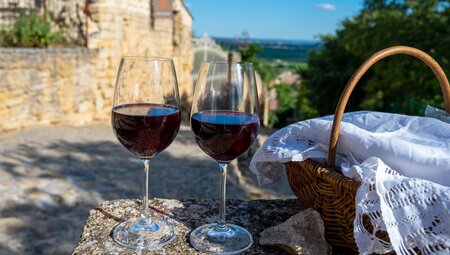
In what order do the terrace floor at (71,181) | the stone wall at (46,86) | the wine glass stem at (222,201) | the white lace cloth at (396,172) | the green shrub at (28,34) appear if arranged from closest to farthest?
1. the white lace cloth at (396,172)
2. the wine glass stem at (222,201)
3. the terrace floor at (71,181)
4. the stone wall at (46,86)
5. the green shrub at (28,34)

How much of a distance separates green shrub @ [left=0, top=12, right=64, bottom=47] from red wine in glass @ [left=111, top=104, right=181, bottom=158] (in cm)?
629

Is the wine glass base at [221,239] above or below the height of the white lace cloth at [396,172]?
below

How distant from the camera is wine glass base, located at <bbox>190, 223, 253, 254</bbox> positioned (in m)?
1.05

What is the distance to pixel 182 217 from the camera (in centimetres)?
124

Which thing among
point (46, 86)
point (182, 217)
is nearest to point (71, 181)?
point (46, 86)

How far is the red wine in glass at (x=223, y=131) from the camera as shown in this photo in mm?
1059

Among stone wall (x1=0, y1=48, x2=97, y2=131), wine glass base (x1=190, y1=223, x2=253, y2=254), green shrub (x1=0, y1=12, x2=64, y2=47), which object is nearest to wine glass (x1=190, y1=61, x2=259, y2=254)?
wine glass base (x1=190, y1=223, x2=253, y2=254)

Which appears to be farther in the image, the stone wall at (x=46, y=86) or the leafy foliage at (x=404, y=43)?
the leafy foliage at (x=404, y=43)

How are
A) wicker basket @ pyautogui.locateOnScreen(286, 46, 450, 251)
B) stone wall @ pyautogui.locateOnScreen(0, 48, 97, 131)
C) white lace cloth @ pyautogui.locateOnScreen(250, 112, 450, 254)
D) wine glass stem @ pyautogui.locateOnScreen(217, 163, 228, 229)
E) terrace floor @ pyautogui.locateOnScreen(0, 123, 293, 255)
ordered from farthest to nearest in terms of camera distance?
stone wall @ pyautogui.locateOnScreen(0, 48, 97, 131) < terrace floor @ pyautogui.locateOnScreen(0, 123, 293, 255) < wine glass stem @ pyautogui.locateOnScreen(217, 163, 228, 229) < wicker basket @ pyautogui.locateOnScreen(286, 46, 450, 251) < white lace cloth @ pyautogui.locateOnScreen(250, 112, 450, 254)

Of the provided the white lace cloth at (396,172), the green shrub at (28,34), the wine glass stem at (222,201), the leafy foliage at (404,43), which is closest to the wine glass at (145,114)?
the wine glass stem at (222,201)

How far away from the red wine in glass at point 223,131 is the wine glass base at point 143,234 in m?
0.24

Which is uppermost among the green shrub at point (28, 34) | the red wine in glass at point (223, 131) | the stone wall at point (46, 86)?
the green shrub at point (28, 34)

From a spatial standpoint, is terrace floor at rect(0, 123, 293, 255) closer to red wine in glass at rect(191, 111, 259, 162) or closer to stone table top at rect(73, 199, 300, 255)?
stone table top at rect(73, 199, 300, 255)

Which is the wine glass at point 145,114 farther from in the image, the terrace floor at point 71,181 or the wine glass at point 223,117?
the terrace floor at point 71,181
